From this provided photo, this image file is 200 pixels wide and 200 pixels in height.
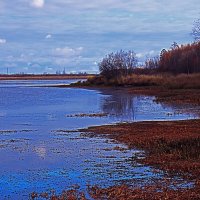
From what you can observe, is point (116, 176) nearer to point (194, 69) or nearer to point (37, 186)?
point (37, 186)

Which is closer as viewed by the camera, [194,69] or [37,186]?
[37,186]

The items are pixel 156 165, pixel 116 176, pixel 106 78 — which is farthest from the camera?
pixel 106 78

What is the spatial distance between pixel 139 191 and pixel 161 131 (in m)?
10.1

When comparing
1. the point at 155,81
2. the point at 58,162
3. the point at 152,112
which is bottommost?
the point at 58,162

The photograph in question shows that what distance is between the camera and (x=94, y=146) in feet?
54.1

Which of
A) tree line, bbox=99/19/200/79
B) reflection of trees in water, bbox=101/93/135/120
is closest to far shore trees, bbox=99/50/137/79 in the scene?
tree line, bbox=99/19/200/79

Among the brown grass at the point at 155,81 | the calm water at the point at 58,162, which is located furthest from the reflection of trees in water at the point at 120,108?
the brown grass at the point at 155,81

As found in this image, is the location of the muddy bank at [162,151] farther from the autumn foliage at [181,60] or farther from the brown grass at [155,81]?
the autumn foliage at [181,60]

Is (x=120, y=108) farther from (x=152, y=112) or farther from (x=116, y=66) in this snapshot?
(x=116, y=66)

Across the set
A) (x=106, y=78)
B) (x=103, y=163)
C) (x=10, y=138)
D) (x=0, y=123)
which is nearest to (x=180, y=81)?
(x=106, y=78)

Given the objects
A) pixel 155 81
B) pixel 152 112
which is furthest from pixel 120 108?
pixel 155 81

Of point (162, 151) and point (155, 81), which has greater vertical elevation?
point (155, 81)

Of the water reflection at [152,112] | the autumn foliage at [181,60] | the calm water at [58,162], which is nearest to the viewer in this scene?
the calm water at [58,162]

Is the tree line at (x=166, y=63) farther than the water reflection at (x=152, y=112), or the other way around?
the tree line at (x=166, y=63)
